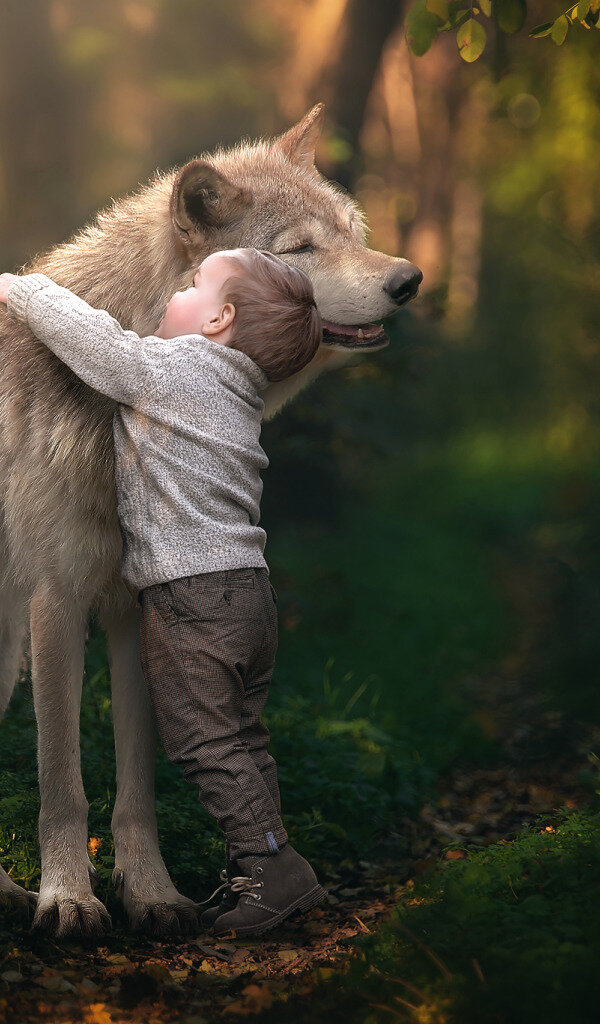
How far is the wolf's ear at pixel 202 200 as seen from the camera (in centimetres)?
294

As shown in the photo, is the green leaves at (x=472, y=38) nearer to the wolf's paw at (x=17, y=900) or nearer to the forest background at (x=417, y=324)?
the forest background at (x=417, y=324)

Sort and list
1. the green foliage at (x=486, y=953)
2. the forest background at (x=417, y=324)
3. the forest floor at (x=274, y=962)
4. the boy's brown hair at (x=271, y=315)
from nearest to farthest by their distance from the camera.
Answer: the green foliage at (x=486, y=953) → the forest floor at (x=274, y=962) → the boy's brown hair at (x=271, y=315) → the forest background at (x=417, y=324)

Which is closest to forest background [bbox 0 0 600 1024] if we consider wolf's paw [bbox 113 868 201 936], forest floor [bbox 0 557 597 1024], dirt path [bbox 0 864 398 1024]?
forest floor [bbox 0 557 597 1024]

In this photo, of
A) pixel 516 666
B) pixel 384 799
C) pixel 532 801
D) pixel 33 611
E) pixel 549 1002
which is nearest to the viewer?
pixel 549 1002

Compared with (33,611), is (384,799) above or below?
below

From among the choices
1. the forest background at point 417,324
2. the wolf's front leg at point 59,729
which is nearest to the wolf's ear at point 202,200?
the wolf's front leg at point 59,729

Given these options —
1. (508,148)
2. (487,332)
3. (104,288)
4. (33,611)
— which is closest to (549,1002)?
(33,611)

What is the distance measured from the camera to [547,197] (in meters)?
5.96

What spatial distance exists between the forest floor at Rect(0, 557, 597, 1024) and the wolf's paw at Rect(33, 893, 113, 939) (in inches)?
1.3

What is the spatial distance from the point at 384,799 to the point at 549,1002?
217 centimetres

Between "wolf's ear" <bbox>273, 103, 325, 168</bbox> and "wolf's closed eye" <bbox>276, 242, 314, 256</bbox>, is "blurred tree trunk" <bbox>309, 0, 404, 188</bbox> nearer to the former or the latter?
"wolf's ear" <bbox>273, 103, 325, 168</bbox>

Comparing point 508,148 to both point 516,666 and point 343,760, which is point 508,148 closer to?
point 516,666

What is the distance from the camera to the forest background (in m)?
5.66

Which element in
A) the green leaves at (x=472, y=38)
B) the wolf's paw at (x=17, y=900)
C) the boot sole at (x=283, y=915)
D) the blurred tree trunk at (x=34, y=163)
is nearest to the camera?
the boot sole at (x=283, y=915)
